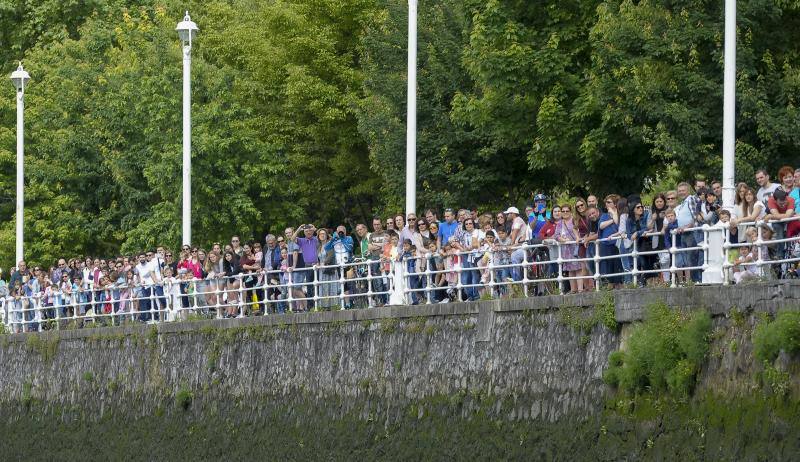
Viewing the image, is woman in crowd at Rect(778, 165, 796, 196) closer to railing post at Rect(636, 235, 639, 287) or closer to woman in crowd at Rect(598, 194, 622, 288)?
railing post at Rect(636, 235, 639, 287)

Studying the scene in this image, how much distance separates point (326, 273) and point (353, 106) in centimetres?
1691

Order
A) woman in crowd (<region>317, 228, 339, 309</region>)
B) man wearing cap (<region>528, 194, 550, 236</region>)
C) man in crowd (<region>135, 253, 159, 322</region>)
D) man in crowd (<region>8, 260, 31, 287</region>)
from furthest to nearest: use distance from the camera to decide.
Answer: man in crowd (<region>8, 260, 31, 287</region>)
man in crowd (<region>135, 253, 159, 322</region>)
woman in crowd (<region>317, 228, 339, 309</region>)
man wearing cap (<region>528, 194, 550, 236</region>)

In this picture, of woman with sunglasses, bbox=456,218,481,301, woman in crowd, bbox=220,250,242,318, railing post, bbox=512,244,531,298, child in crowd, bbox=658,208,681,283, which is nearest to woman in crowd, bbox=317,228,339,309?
woman in crowd, bbox=220,250,242,318

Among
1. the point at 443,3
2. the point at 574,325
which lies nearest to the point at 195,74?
the point at 443,3

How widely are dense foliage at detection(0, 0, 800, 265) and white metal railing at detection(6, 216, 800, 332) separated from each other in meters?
6.41

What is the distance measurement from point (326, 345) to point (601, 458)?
7967mm

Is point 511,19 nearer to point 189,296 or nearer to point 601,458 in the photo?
point 189,296

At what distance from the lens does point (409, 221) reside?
26.5m

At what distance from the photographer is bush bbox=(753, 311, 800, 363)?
57.8 ft

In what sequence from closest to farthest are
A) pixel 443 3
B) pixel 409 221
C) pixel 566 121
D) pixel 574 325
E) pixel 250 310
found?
pixel 574 325 → pixel 409 221 → pixel 250 310 → pixel 566 121 → pixel 443 3

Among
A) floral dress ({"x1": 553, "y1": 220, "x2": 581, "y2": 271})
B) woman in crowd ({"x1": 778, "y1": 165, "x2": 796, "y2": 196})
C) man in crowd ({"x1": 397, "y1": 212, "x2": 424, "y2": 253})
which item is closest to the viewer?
woman in crowd ({"x1": 778, "y1": 165, "x2": 796, "y2": 196})

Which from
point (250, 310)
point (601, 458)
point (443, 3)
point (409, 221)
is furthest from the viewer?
point (443, 3)

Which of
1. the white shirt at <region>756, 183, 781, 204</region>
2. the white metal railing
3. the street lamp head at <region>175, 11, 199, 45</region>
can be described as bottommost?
the white metal railing

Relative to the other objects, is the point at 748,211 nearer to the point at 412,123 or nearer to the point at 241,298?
the point at 412,123
